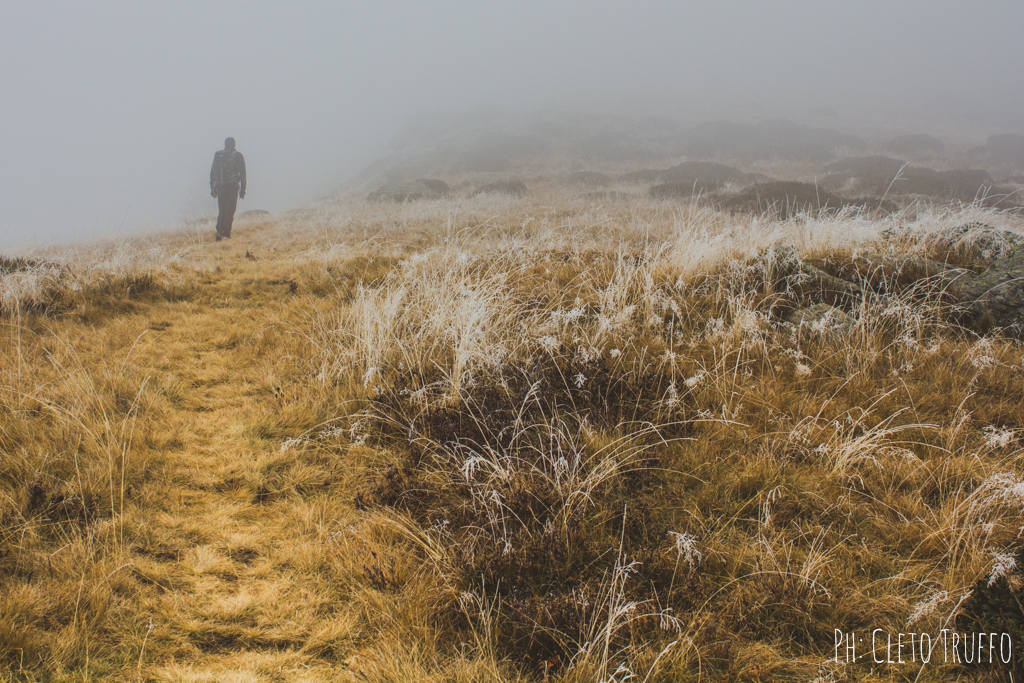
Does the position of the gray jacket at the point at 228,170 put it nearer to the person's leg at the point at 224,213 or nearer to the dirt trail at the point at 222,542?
the person's leg at the point at 224,213

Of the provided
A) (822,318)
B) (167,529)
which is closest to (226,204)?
(167,529)

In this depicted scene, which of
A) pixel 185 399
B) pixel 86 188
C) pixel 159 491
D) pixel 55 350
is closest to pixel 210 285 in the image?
pixel 55 350

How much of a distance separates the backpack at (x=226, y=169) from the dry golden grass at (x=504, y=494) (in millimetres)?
10131

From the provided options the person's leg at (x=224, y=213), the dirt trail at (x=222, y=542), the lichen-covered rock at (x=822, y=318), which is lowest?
the dirt trail at (x=222, y=542)

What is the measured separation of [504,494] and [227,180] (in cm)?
1438

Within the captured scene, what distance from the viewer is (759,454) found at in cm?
245

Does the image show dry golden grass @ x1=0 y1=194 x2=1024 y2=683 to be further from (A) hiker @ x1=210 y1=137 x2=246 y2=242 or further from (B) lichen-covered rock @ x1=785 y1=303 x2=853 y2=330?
(A) hiker @ x1=210 y1=137 x2=246 y2=242

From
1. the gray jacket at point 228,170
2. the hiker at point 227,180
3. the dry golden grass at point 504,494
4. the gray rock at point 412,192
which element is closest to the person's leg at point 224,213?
the hiker at point 227,180

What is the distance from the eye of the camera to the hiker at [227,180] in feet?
41.8

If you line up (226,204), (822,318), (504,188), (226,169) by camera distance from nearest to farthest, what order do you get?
(822,318), (226,204), (226,169), (504,188)

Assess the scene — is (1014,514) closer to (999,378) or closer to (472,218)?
(999,378)

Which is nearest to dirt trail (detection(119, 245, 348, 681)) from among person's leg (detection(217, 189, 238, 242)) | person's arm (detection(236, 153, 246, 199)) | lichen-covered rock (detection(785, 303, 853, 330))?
lichen-covered rock (detection(785, 303, 853, 330))

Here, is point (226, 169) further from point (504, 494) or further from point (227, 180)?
point (504, 494)

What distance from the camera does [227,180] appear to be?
12.8m
